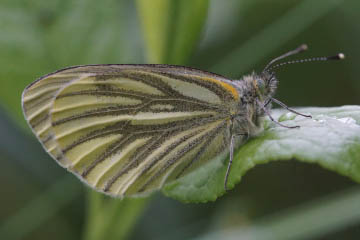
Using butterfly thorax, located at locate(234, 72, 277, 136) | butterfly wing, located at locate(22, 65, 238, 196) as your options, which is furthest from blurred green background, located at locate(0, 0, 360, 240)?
butterfly thorax, located at locate(234, 72, 277, 136)

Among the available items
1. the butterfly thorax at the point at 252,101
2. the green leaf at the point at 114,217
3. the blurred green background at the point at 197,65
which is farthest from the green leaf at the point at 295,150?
the blurred green background at the point at 197,65

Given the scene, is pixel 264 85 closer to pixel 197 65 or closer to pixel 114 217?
pixel 114 217

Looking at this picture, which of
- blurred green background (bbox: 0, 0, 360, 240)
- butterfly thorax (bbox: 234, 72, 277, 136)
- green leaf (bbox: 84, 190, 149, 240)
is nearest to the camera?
butterfly thorax (bbox: 234, 72, 277, 136)

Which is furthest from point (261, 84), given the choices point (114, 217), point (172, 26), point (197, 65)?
point (197, 65)

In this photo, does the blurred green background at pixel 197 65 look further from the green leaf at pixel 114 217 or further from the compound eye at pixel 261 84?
the compound eye at pixel 261 84

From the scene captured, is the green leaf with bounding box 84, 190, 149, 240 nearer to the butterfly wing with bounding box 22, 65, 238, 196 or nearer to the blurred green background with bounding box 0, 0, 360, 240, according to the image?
the blurred green background with bounding box 0, 0, 360, 240

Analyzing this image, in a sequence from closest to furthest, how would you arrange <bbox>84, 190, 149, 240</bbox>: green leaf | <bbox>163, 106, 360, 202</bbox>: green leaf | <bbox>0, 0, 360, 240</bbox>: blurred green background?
<bbox>163, 106, 360, 202</bbox>: green leaf, <bbox>84, 190, 149, 240</bbox>: green leaf, <bbox>0, 0, 360, 240</bbox>: blurred green background
